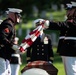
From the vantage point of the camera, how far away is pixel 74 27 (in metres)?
10.5

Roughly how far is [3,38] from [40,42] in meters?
2.32

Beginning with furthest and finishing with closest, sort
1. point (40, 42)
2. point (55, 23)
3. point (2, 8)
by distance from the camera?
point (2, 8) < point (40, 42) < point (55, 23)

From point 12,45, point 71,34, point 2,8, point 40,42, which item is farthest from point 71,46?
point 2,8

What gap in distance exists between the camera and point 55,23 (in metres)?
10.3

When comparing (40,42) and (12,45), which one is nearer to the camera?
(12,45)

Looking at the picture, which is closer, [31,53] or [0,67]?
[0,67]

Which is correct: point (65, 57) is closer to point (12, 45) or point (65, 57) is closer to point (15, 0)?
point (12, 45)

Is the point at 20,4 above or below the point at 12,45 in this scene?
below

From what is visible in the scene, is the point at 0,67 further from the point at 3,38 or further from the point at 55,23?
the point at 55,23

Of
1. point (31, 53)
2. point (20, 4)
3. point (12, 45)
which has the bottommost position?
point (20, 4)

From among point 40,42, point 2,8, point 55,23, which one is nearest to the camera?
point 55,23

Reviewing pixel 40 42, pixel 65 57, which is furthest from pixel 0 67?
pixel 40 42

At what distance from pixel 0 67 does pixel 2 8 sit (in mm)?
16024

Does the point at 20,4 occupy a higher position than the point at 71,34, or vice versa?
the point at 71,34
